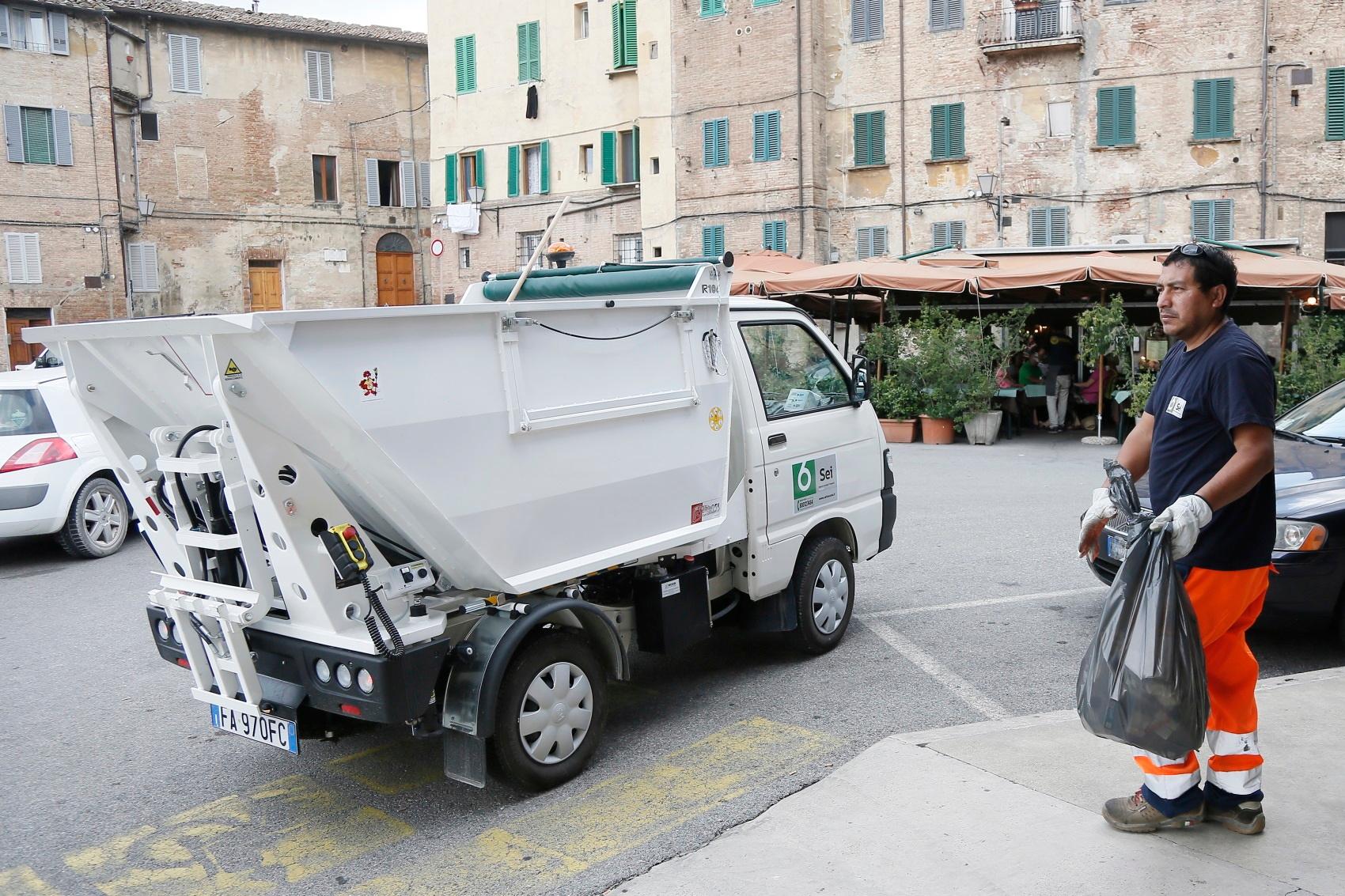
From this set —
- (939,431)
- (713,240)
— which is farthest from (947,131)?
(939,431)

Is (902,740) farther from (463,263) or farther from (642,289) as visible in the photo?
(463,263)

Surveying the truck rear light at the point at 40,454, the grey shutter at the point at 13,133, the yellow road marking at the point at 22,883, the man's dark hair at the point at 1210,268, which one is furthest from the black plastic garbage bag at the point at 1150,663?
the grey shutter at the point at 13,133

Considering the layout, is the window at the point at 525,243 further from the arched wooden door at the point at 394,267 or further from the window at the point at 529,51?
the arched wooden door at the point at 394,267

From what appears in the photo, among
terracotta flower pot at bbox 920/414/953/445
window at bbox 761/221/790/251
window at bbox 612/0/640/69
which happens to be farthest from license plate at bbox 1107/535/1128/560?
window at bbox 612/0/640/69

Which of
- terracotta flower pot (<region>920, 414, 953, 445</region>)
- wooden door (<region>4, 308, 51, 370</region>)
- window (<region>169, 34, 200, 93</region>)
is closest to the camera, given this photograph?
terracotta flower pot (<region>920, 414, 953, 445</region>)

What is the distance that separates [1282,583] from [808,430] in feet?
8.25

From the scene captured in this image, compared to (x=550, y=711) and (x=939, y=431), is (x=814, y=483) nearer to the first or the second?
(x=550, y=711)

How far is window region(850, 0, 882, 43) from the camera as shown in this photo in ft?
92.0

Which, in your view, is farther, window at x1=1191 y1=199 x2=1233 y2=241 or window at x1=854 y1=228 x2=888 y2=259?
window at x1=854 y1=228 x2=888 y2=259

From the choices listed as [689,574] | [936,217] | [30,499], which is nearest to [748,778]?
[689,574]

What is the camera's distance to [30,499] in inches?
373

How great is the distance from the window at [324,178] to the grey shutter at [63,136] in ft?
26.6

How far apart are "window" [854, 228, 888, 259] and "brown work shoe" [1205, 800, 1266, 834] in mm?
25458

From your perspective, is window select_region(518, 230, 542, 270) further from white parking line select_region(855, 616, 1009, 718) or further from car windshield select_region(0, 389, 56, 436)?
white parking line select_region(855, 616, 1009, 718)
